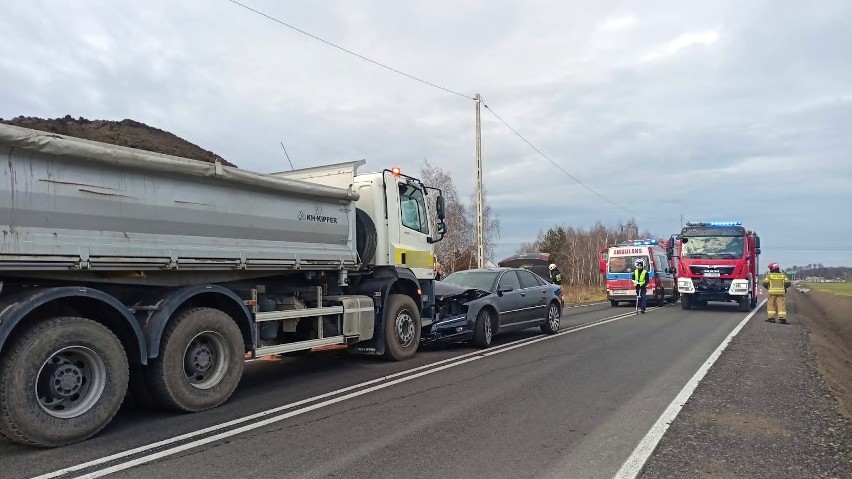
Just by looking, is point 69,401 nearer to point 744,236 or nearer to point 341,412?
point 341,412

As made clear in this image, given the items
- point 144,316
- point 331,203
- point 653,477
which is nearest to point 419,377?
point 331,203

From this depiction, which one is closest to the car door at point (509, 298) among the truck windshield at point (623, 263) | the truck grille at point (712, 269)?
the truck grille at point (712, 269)

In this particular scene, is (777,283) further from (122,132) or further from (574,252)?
(574,252)

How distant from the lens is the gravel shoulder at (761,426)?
15.0 feet

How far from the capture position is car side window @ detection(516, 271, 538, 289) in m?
12.6

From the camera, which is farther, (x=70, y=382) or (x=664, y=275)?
(x=664, y=275)

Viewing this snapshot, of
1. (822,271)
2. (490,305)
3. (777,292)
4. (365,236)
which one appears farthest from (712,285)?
(822,271)

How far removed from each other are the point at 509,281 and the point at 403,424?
6.72 m

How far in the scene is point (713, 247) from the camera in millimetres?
20797

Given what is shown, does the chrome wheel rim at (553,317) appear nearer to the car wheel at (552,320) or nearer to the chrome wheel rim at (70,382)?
the car wheel at (552,320)

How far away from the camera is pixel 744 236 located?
20500mm

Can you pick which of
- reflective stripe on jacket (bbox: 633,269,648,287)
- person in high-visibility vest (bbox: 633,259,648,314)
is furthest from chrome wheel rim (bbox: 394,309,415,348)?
reflective stripe on jacket (bbox: 633,269,648,287)

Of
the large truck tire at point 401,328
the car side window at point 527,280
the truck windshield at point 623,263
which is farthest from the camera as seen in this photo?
the truck windshield at point 623,263

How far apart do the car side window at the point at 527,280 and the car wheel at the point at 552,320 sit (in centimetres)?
63
